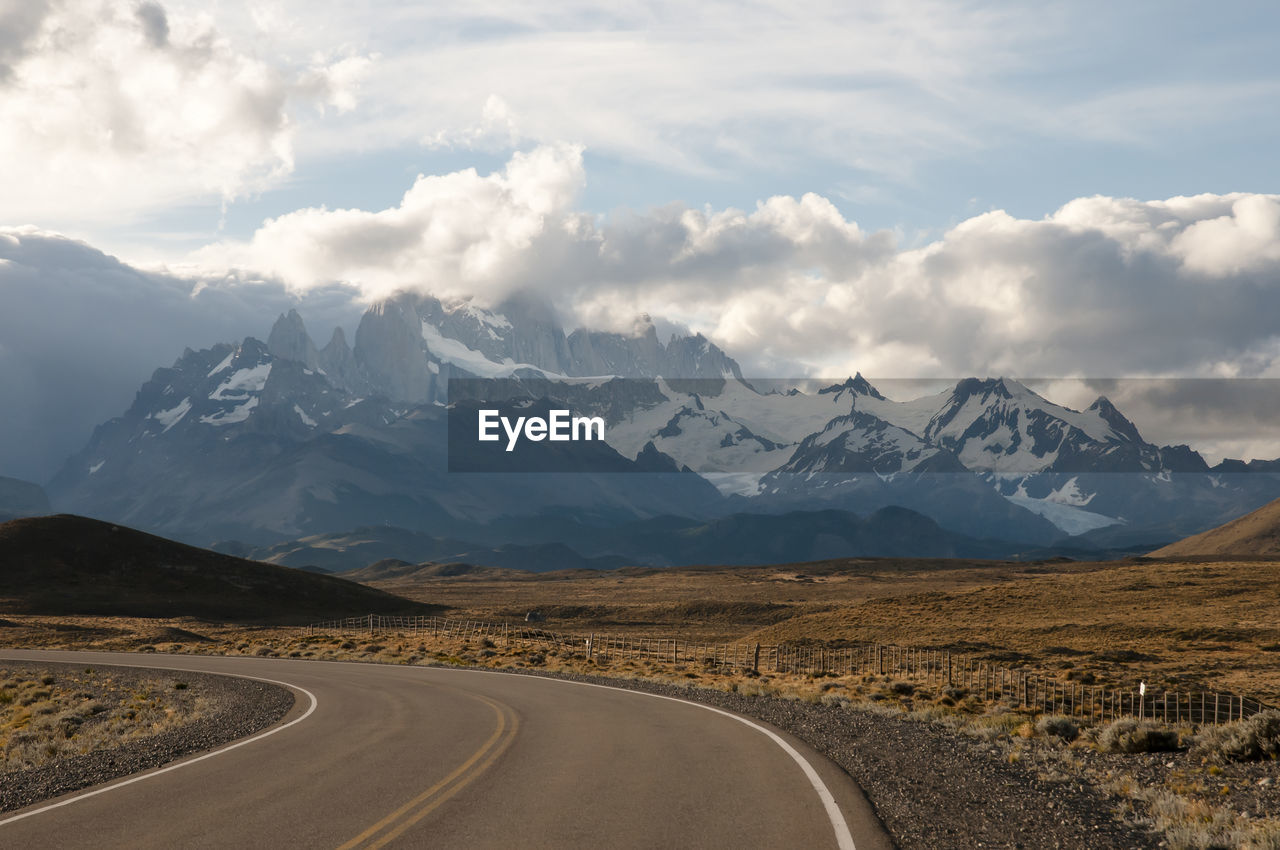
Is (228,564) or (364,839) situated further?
(228,564)

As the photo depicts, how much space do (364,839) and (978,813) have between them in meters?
6.95

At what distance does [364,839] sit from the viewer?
10742 millimetres

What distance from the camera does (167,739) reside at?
19953 mm

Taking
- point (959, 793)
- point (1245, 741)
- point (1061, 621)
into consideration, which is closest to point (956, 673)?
point (1245, 741)

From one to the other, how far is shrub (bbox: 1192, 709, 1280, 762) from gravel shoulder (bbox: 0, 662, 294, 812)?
56.4 ft

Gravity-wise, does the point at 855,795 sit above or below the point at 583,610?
above

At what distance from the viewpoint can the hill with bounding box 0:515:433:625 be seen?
10225 cm

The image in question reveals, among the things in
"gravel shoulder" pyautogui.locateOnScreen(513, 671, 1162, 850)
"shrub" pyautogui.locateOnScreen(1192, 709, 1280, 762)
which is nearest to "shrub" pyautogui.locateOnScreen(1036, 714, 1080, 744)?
"gravel shoulder" pyautogui.locateOnScreen(513, 671, 1162, 850)

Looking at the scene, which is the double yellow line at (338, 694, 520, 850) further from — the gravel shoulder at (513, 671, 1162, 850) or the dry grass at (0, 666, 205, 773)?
the dry grass at (0, 666, 205, 773)

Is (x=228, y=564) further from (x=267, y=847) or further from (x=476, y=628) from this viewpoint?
(x=267, y=847)

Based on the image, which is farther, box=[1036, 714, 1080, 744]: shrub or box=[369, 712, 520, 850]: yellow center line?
box=[1036, 714, 1080, 744]: shrub

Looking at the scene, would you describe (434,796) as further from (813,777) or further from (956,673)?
(956,673)

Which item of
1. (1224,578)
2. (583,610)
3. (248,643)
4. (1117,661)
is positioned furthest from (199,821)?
(583,610)

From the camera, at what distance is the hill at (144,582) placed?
102250 mm
